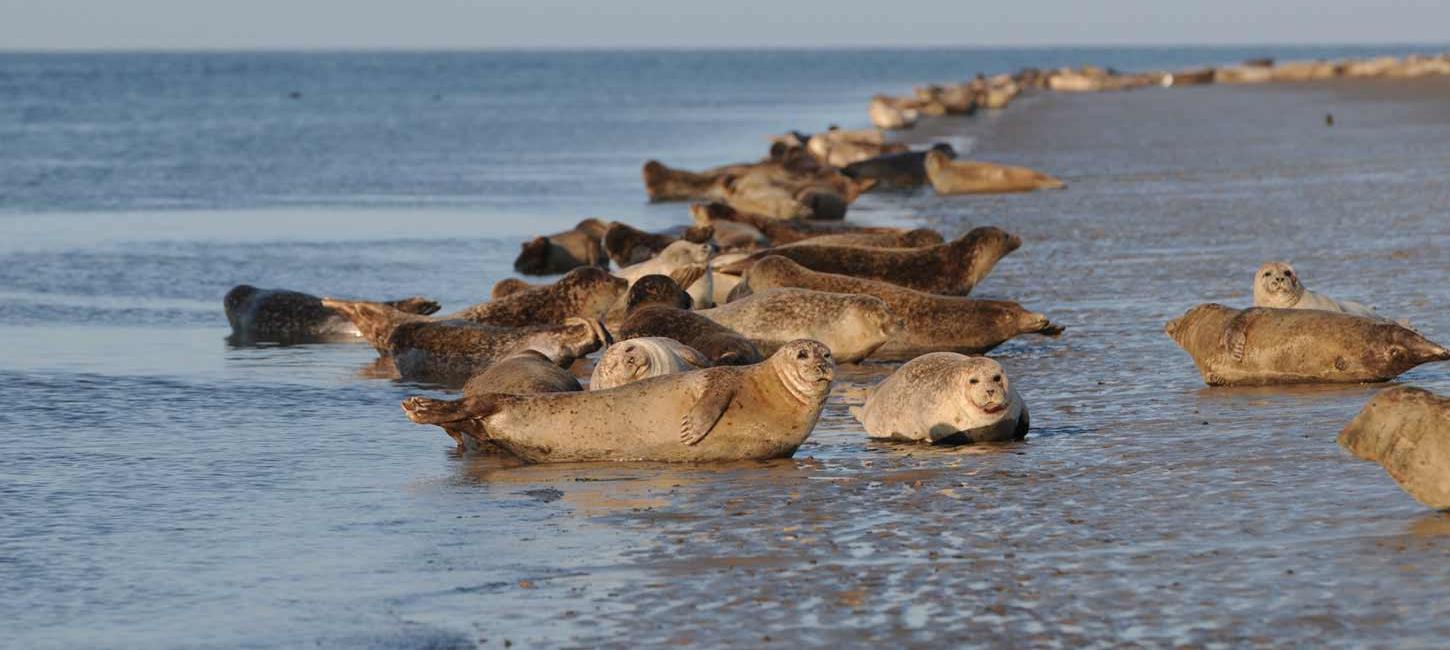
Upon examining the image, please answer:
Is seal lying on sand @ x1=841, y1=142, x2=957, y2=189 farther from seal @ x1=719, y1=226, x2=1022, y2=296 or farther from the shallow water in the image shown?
seal @ x1=719, y1=226, x2=1022, y2=296

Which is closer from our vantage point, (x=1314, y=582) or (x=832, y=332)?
(x=1314, y=582)

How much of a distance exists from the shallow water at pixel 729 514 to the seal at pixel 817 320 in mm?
184

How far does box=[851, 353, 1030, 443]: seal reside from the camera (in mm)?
7203

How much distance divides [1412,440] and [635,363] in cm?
315

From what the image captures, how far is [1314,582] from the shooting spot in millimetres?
4957

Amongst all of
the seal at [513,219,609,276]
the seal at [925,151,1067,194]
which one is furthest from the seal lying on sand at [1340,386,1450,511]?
the seal at [925,151,1067,194]

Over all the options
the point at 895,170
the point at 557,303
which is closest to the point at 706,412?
the point at 557,303

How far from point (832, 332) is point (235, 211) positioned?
13.5m

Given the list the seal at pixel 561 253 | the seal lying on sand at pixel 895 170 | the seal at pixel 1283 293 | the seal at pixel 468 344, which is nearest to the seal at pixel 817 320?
the seal at pixel 468 344

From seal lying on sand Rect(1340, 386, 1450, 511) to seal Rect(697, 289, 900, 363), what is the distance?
3985 millimetres

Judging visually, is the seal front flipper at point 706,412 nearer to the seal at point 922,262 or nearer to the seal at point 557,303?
the seal at point 557,303

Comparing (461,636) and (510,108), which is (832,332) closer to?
(461,636)

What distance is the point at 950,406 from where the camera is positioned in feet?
24.0

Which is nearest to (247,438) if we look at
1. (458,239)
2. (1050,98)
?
(458,239)
